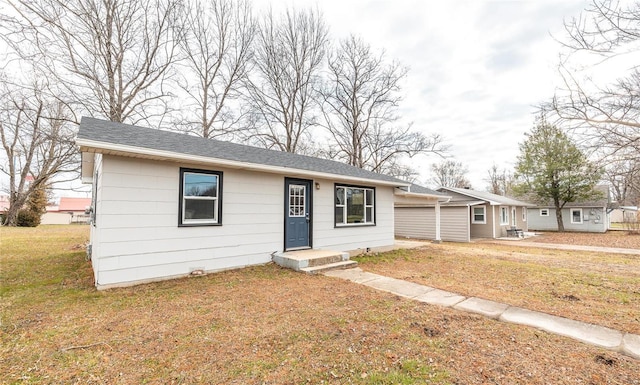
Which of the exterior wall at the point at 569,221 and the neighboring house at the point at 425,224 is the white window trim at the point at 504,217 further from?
the exterior wall at the point at 569,221

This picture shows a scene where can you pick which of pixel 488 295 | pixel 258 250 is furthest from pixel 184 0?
pixel 488 295

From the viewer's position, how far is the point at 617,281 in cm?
630

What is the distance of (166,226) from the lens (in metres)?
5.83

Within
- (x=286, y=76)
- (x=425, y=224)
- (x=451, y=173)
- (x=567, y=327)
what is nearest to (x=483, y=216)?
(x=425, y=224)

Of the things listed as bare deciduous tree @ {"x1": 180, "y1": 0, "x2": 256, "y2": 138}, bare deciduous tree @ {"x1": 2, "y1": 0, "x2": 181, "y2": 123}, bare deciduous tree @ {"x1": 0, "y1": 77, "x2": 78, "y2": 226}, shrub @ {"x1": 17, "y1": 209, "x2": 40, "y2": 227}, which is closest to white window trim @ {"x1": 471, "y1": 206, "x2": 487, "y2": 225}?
bare deciduous tree @ {"x1": 180, "y1": 0, "x2": 256, "y2": 138}

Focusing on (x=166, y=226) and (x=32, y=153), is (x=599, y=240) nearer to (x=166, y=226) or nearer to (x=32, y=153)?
(x=166, y=226)

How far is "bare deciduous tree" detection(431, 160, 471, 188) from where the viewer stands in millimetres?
37000

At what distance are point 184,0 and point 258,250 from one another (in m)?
14.4

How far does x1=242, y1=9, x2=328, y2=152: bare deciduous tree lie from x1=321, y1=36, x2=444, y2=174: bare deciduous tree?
1.50 meters

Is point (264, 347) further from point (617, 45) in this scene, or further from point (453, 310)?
point (617, 45)

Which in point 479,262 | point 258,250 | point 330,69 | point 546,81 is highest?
point 330,69

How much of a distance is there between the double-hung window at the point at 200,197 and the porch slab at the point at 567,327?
19.1 ft

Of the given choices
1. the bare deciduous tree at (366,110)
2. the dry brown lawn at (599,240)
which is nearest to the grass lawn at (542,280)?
the dry brown lawn at (599,240)

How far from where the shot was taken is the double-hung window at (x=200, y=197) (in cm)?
613
